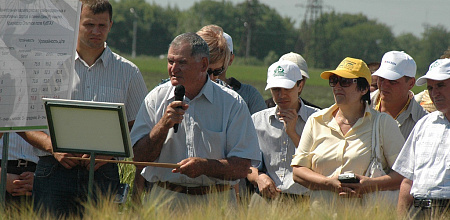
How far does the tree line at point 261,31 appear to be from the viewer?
71.3m

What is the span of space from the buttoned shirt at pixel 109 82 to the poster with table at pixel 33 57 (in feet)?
3.37

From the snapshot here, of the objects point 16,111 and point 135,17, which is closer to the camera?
point 16,111

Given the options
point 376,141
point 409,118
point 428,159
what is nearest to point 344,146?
point 376,141

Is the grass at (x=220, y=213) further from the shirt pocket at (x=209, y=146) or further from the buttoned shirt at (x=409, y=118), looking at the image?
the buttoned shirt at (x=409, y=118)

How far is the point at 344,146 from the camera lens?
18.8 feet

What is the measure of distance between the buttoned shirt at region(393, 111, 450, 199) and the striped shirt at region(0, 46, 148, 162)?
7.35 ft

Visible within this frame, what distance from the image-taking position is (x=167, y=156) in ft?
17.7

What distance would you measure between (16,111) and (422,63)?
143 feet

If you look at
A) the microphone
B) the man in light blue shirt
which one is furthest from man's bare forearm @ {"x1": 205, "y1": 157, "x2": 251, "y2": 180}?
the microphone

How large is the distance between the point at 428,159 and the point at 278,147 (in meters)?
1.49

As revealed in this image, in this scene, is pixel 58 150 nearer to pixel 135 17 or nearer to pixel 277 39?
pixel 277 39

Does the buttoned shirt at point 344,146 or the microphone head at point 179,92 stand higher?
the microphone head at point 179,92

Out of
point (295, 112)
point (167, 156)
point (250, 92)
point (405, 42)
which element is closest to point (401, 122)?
point (295, 112)

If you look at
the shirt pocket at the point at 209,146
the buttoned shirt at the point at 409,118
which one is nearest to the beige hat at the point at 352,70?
the buttoned shirt at the point at 409,118
